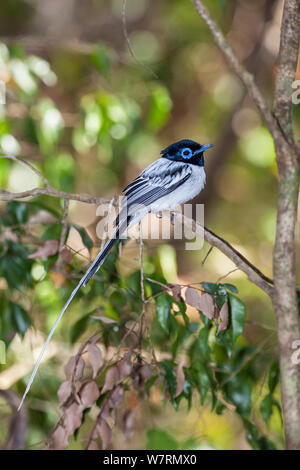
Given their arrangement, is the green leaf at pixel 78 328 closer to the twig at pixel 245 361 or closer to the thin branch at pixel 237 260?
the twig at pixel 245 361

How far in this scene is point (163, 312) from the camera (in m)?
2.38

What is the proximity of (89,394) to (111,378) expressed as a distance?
0.11 metres

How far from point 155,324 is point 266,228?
290 cm

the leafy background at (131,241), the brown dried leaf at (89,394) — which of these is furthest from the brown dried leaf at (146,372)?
the brown dried leaf at (89,394)

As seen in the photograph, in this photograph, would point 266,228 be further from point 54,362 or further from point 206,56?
point 54,362

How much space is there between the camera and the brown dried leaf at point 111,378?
226cm

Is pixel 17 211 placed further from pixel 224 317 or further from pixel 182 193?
pixel 224 317

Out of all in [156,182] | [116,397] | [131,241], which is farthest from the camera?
[131,241]

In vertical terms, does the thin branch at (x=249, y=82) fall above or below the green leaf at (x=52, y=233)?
above

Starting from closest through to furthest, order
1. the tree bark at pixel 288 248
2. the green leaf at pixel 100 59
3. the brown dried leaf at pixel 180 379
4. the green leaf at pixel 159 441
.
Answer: the tree bark at pixel 288 248 → the brown dried leaf at pixel 180 379 → the green leaf at pixel 159 441 → the green leaf at pixel 100 59

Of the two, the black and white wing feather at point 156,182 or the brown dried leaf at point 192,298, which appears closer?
the brown dried leaf at point 192,298

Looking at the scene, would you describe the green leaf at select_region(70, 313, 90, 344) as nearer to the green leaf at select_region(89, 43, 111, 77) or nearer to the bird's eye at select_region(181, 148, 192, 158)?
the bird's eye at select_region(181, 148, 192, 158)

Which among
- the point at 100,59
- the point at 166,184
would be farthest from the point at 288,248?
the point at 100,59

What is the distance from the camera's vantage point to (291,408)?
2.10m
